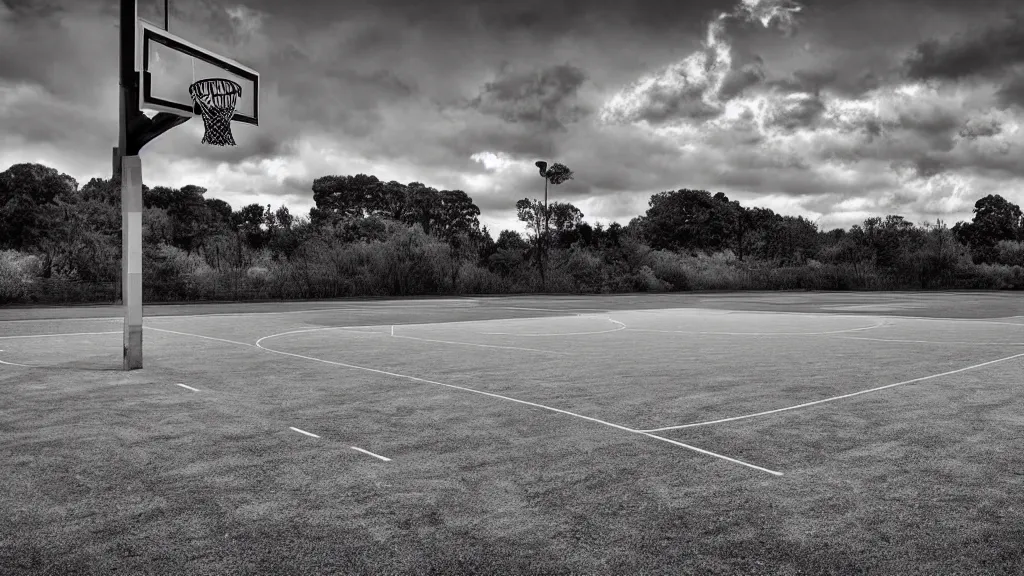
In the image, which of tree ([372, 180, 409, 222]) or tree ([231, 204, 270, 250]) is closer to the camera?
tree ([231, 204, 270, 250])

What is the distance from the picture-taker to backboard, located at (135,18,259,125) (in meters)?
12.0

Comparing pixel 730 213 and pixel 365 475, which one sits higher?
pixel 730 213

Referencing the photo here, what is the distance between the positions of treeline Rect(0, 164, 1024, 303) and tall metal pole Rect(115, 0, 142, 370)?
25.0 metres

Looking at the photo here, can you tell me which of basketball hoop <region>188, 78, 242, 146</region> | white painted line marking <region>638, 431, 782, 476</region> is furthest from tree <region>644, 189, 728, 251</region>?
white painted line marking <region>638, 431, 782, 476</region>

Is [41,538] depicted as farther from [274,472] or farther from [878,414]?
[878,414]

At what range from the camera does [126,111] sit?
12.1 meters

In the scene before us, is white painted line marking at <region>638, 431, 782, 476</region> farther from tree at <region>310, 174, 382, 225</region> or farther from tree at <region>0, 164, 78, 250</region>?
tree at <region>310, 174, 382, 225</region>

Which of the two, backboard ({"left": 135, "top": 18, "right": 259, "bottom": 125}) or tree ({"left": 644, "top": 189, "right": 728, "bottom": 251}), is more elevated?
tree ({"left": 644, "top": 189, "right": 728, "bottom": 251})

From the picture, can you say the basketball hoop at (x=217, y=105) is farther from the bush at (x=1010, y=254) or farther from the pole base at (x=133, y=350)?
the bush at (x=1010, y=254)

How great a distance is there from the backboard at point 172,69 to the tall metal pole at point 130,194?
17 cm

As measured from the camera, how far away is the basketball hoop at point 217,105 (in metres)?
13.1

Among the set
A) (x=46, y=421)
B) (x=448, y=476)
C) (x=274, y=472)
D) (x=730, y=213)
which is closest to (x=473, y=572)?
(x=448, y=476)

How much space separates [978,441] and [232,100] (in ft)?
41.8

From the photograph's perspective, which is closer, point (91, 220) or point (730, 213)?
point (91, 220)
